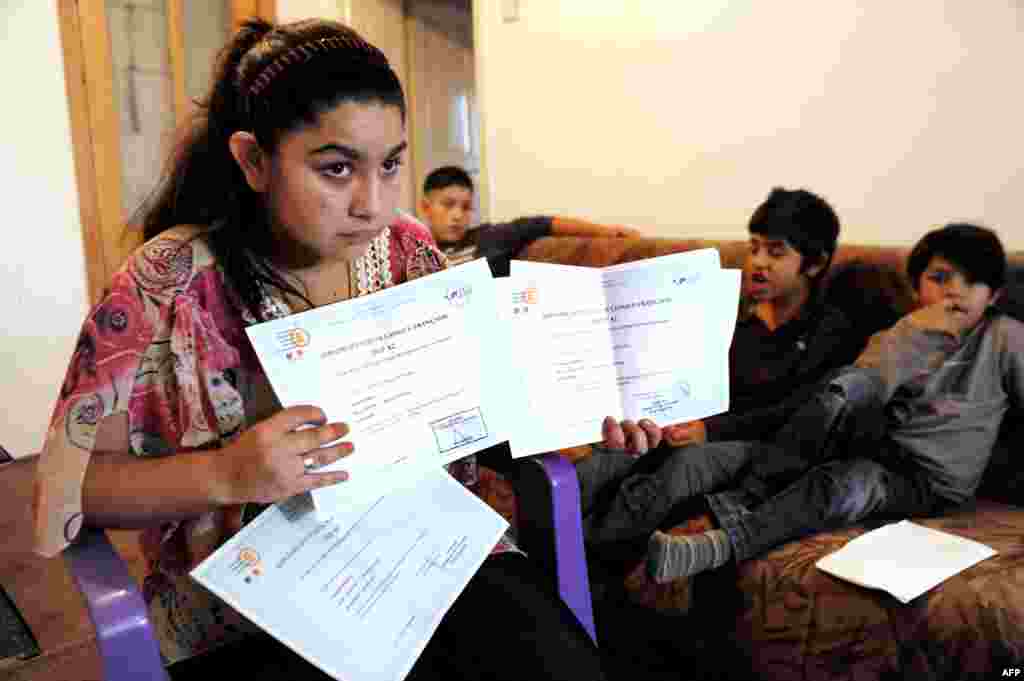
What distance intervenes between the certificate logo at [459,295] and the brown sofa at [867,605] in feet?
2.75

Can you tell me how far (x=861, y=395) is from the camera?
1521 millimetres

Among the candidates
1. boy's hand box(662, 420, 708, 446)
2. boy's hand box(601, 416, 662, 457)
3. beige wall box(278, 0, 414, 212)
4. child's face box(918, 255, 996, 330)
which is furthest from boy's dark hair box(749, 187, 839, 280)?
beige wall box(278, 0, 414, 212)

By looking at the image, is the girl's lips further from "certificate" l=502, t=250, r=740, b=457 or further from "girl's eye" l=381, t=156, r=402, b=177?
"certificate" l=502, t=250, r=740, b=457

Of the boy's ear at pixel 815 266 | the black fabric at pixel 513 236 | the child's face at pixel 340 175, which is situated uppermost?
the child's face at pixel 340 175

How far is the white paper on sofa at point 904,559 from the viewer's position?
1.18 metres

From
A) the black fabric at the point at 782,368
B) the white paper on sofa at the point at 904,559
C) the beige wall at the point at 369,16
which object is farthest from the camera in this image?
the beige wall at the point at 369,16

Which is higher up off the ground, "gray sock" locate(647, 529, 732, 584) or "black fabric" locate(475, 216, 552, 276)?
"black fabric" locate(475, 216, 552, 276)

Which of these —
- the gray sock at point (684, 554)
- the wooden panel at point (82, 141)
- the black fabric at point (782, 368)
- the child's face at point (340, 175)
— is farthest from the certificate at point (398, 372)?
the wooden panel at point (82, 141)

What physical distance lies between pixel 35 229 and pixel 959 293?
317 centimetres

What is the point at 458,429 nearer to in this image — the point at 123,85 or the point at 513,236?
the point at 513,236

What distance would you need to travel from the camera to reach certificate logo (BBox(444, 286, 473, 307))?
0.83 metres

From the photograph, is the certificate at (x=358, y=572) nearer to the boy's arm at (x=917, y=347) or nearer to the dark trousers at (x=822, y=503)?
the dark trousers at (x=822, y=503)

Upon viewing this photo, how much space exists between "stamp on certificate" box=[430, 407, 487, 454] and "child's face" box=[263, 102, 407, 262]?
0.23 metres

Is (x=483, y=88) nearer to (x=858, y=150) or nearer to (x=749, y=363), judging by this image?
(x=858, y=150)
